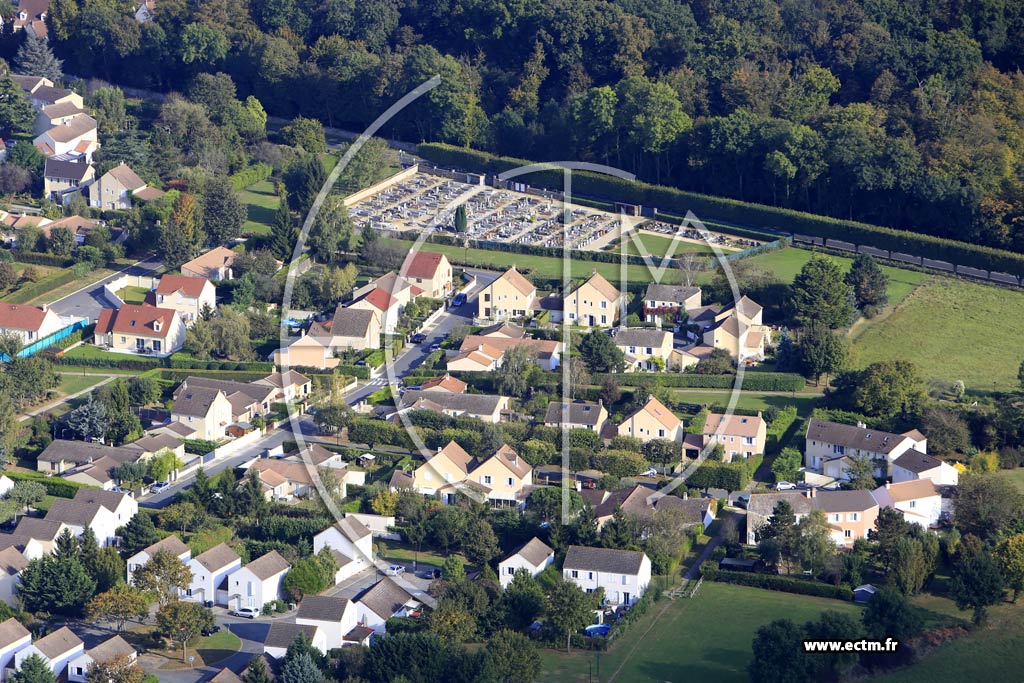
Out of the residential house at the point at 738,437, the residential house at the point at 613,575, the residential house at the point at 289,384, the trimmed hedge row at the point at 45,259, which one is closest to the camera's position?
the residential house at the point at 613,575

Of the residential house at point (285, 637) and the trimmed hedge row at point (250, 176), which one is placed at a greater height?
the trimmed hedge row at point (250, 176)

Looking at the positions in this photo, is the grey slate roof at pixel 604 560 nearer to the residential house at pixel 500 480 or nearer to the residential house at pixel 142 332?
the residential house at pixel 500 480

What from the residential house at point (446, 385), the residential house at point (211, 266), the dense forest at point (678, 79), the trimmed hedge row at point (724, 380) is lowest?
the trimmed hedge row at point (724, 380)

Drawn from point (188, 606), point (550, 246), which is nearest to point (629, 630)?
point (188, 606)

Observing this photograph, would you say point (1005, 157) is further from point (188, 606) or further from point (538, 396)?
point (188, 606)

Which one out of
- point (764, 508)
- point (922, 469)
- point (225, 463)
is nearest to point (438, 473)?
point (225, 463)

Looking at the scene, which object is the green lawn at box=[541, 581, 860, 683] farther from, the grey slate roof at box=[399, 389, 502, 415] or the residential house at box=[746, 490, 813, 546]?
the grey slate roof at box=[399, 389, 502, 415]

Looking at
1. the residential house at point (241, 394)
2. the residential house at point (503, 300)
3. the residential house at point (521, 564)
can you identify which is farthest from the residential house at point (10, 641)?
the residential house at point (503, 300)
